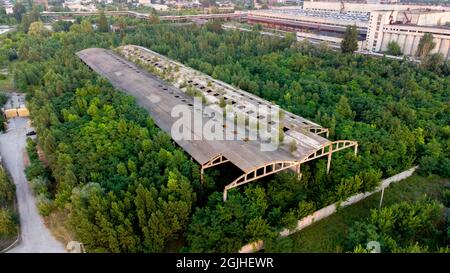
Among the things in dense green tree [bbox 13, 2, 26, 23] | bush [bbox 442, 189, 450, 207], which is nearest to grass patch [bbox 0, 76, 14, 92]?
dense green tree [bbox 13, 2, 26, 23]

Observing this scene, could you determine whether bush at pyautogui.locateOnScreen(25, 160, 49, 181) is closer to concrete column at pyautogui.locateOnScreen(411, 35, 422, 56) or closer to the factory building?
the factory building

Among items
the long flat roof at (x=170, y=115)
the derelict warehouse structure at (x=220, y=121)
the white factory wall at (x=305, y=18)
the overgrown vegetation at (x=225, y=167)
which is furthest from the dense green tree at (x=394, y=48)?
the long flat roof at (x=170, y=115)

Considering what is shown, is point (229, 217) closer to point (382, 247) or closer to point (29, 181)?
point (382, 247)

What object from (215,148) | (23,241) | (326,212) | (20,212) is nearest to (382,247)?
(326,212)

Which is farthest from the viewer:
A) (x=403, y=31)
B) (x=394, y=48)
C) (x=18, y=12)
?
(x=18, y=12)

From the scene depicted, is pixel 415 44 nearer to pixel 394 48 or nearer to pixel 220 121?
pixel 394 48

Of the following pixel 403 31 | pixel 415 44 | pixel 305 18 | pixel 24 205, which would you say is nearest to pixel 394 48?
pixel 415 44
